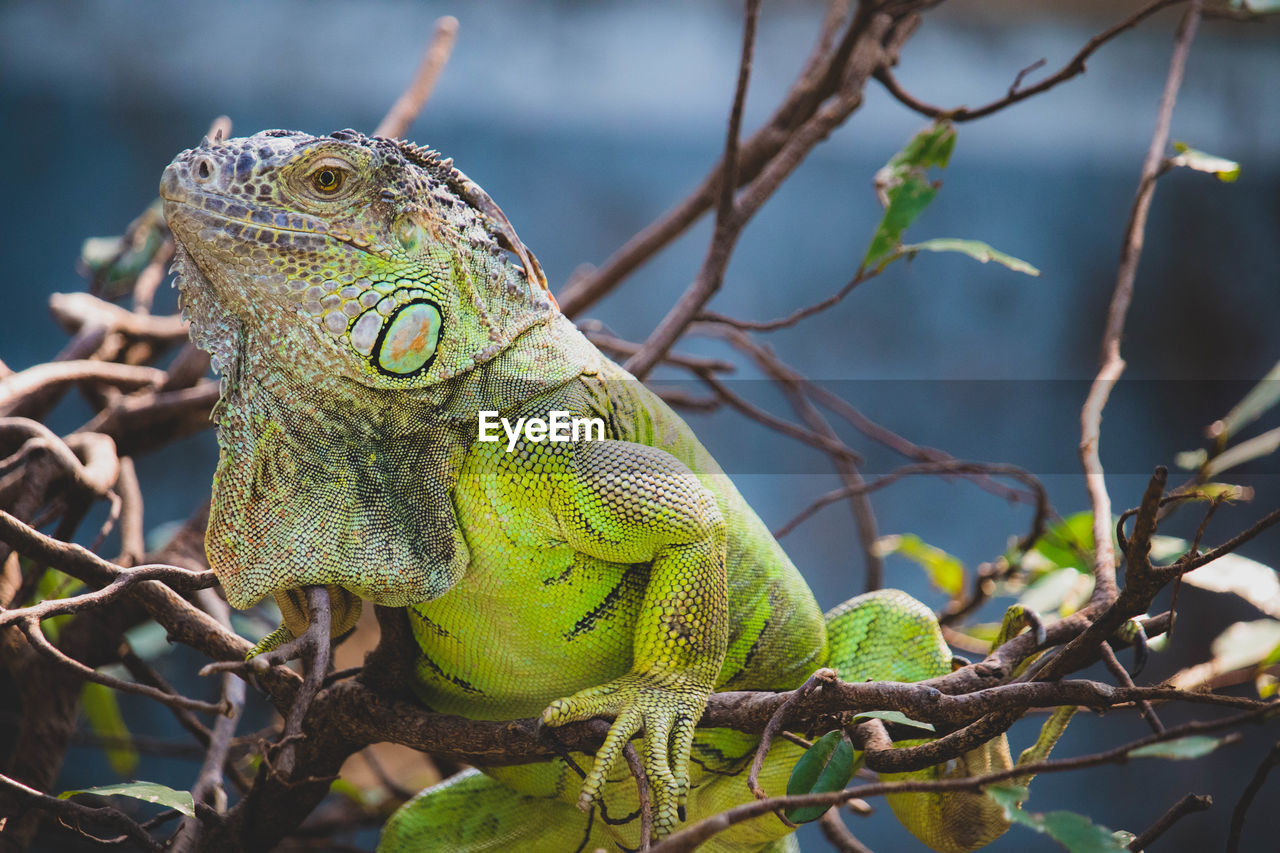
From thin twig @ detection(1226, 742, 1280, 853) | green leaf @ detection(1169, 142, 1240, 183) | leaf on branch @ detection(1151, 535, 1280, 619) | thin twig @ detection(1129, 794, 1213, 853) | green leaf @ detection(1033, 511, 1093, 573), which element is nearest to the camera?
thin twig @ detection(1226, 742, 1280, 853)

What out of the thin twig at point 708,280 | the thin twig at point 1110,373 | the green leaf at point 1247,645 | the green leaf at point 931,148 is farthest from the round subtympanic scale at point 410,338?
the green leaf at point 1247,645

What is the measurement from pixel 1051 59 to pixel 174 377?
492 cm

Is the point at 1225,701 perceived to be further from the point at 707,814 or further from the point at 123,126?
the point at 123,126

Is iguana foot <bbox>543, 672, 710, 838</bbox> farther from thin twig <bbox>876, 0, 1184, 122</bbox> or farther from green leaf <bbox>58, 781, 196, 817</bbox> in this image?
thin twig <bbox>876, 0, 1184, 122</bbox>

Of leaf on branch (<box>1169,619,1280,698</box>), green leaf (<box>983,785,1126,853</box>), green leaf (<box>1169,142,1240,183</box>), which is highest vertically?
green leaf (<box>1169,142,1240,183</box>)

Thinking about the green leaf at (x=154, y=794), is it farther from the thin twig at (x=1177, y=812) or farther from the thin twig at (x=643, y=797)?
the thin twig at (x=1177, y=812)

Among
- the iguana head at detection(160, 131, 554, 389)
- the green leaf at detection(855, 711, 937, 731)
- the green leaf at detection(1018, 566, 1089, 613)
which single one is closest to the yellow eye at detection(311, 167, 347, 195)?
the iguana head at detection(160, 131, 554, 389)

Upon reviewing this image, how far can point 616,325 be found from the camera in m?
5.41

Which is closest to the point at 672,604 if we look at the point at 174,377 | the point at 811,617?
the point at 811,617

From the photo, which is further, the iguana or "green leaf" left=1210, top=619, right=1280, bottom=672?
"green leaf" left=1210, top=619, right=1280, bottom=672

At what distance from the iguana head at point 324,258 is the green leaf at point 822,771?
3.05ft

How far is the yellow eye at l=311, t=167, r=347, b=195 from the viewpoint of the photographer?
1699 millimetres

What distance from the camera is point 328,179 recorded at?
1.71 m

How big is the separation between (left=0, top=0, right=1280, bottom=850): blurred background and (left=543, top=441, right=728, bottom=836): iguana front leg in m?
3.43
